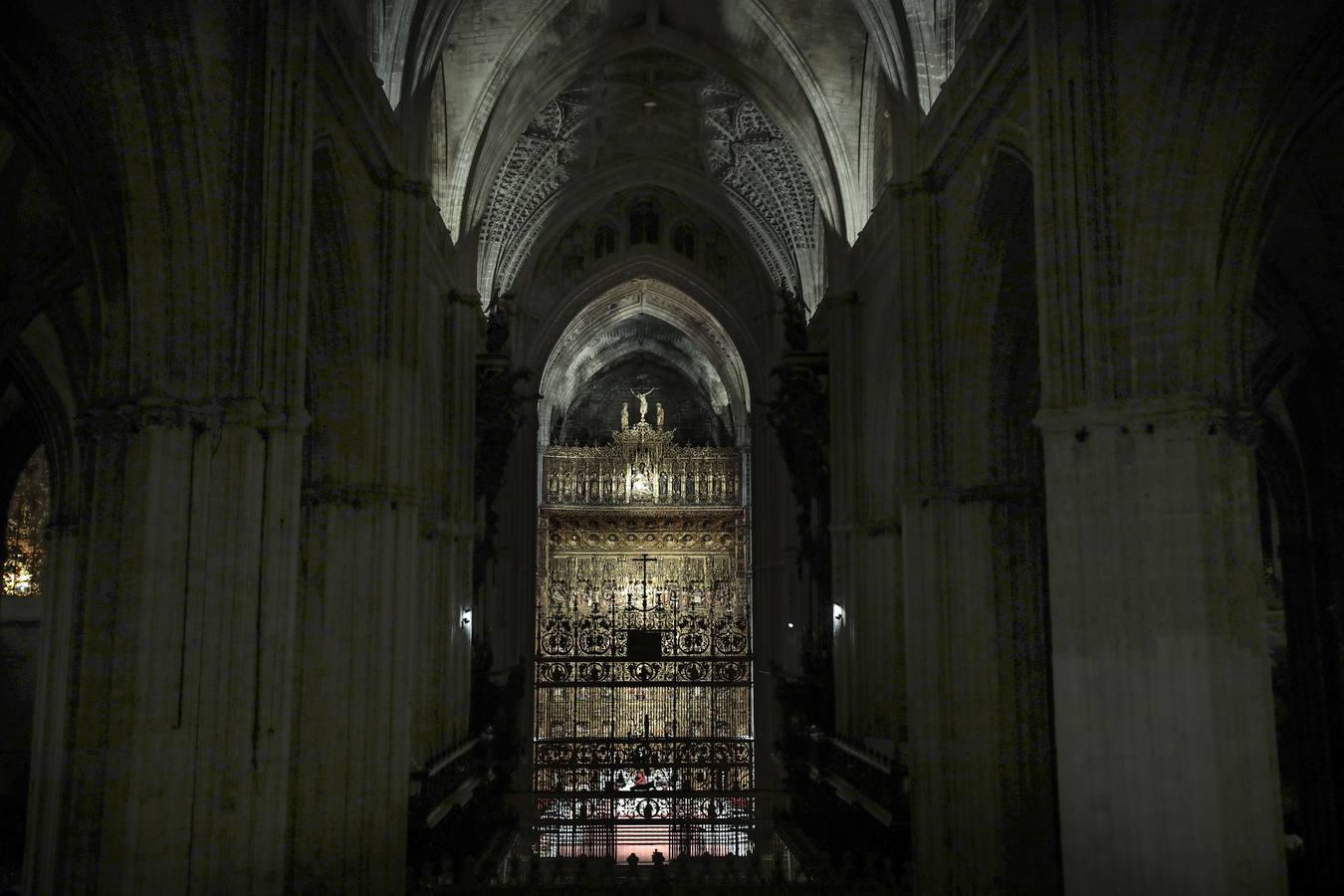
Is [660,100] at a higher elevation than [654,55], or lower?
lower

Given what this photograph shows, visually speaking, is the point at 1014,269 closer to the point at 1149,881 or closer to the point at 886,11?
the point at 886,11

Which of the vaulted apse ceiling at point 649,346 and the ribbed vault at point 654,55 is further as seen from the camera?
the vaulted apse ceiling at point 649,346

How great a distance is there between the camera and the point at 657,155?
26.1 meters

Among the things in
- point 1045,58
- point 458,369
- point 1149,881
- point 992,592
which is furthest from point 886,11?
point 1149,881

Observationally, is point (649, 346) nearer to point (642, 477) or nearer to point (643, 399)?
point (643, 399)

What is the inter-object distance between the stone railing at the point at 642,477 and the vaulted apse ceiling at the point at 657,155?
9149 millimetres

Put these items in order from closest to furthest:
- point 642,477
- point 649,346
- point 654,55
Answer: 1. point 654,55
2. point 642,477
3. point 649,346

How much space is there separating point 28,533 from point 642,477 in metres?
15.9

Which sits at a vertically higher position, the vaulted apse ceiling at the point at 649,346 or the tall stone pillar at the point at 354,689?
the vaulted apse ceiling at the point at 649,346

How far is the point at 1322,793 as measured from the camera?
15.4 m

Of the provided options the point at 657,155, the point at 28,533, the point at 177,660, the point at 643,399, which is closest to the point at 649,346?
the point at 643,399

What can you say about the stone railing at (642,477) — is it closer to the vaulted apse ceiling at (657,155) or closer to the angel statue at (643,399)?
the angel statue at (643,399)

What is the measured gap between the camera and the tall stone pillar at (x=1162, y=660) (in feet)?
26.8

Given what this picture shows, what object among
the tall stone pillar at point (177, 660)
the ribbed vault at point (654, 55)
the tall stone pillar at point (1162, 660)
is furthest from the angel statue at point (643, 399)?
the tall stone pillar at point (1162, 660)
